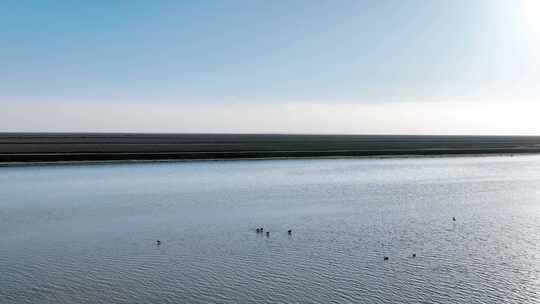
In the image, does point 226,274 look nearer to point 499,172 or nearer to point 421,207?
point 421,207

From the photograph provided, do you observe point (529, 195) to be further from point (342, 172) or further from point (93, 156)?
point (93, 156)

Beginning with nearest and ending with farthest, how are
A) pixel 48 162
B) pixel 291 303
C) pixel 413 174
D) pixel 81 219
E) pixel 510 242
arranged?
pixel 291 303 → pixel 510 242 → pixel 81 219 → pixel 413 174 → pixel 48 162

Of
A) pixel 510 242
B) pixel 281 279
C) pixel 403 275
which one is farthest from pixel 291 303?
pixel 510 242

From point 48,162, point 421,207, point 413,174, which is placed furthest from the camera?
point 48,162

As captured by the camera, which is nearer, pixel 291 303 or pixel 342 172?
pixel 291 303

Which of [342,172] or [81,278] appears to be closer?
[81,278]

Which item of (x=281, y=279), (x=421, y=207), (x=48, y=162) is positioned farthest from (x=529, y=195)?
(x=48, y=162)
